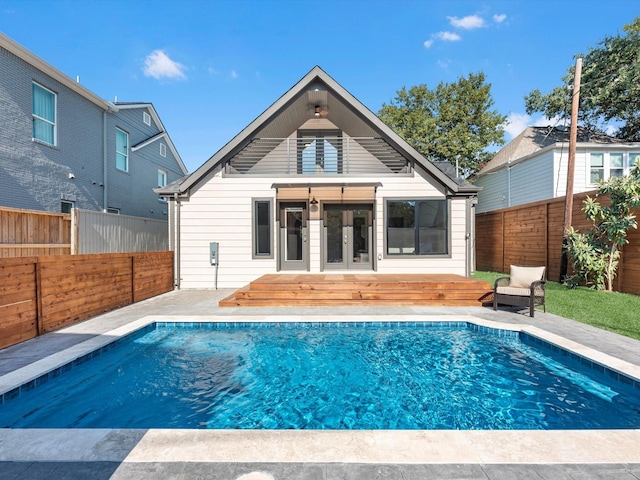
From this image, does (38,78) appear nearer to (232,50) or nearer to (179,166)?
(232,50)

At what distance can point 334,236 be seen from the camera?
1230 centimetres

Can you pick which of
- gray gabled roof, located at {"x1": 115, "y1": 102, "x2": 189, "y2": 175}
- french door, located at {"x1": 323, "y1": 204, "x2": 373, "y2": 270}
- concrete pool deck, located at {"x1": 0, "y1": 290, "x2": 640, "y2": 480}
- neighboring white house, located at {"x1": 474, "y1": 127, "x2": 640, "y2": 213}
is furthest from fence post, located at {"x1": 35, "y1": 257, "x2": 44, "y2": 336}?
neighboring white house, located at {"x1": 474, "y1": 127, "x2": 640, "y2": 213}

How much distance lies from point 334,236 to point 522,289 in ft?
21.2

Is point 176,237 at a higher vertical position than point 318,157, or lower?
lower

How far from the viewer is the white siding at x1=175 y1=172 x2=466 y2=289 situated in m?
11.9

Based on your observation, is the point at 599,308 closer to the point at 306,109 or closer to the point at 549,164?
the point at 306,109

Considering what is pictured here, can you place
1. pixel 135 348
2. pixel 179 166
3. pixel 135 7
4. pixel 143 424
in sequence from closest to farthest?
1. pixel 143 424
2. pixel 135 348
3. pixel 135 7
4. pixel 179 166

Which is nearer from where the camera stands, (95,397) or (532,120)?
(95,397)

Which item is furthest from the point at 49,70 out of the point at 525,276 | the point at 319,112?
the point at 525,276

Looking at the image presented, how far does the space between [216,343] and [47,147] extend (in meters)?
11.6

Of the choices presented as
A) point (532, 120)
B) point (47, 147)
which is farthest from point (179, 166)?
point (532, 120)

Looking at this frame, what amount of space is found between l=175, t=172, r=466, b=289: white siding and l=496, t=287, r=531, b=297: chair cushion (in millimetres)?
3666

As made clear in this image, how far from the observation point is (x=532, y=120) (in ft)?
77.6

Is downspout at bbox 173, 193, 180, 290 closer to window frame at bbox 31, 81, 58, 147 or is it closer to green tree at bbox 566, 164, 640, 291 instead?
window frame at bbox 31, 81, 58, 147
